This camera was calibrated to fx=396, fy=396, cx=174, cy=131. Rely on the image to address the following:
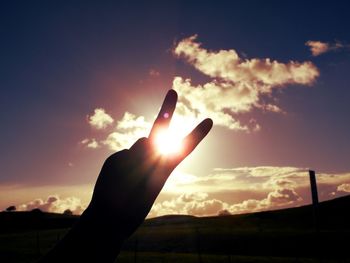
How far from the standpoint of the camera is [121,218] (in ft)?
6.08

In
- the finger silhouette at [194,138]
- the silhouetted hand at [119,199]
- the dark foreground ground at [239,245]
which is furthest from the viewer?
the dark foreground ground at [239,245]

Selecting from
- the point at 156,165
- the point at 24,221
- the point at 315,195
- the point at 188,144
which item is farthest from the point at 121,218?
the point at 24,221

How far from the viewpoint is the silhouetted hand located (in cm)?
176

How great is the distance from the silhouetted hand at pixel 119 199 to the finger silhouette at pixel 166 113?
10 centimetres

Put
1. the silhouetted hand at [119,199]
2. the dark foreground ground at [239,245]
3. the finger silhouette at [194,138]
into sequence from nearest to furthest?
the silhouetted hand at [119,199] → the finger silhouette at [194,138] → the dark foreground ground at [239,245]

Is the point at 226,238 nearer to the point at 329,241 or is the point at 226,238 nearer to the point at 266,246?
the point at 266,246

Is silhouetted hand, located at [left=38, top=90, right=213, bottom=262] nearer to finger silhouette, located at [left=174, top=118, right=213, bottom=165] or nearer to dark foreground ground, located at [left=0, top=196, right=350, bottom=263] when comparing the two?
finger silhouette, located at [left=174, top=118, right=213, bottom=165]

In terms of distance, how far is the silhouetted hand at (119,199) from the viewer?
5.76ft

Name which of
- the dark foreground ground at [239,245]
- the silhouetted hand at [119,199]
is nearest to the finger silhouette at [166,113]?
the silhouetted hand at [119,199]

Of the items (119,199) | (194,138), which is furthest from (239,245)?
(119,199)

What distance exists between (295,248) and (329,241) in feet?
19.1

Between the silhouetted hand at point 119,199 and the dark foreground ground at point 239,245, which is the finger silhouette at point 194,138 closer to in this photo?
the silhouetted hand at point 119,199

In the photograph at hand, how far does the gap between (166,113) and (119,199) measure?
0.55 metres

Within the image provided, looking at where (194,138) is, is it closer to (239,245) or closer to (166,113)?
(166,113)
